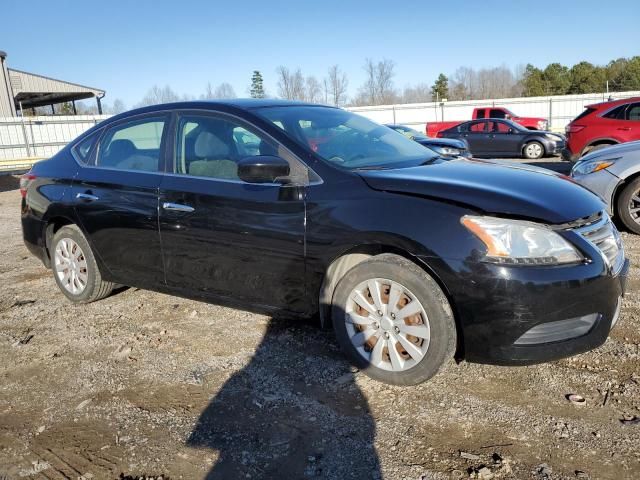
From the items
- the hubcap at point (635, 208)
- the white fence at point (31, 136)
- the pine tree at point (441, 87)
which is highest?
the pine tree at point (441, 87)

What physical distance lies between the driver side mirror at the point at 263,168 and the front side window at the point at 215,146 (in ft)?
0.56

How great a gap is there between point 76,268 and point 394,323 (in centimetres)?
299

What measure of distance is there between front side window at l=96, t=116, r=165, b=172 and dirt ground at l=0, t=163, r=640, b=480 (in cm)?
129

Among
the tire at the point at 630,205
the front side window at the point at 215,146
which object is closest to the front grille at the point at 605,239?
the front side window at the point at 215,146

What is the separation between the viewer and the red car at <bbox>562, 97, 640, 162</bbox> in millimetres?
9961

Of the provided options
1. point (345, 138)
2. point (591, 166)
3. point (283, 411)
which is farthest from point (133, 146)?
point (591, 166)

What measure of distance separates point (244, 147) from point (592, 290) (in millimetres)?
2280

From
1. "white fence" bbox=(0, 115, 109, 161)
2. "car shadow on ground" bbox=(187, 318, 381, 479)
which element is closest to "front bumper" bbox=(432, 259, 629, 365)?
"car shadow on ground" bbox=(187, 318, 381, 479)

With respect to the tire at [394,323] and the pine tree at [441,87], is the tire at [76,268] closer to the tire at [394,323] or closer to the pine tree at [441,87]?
the tire at [394,323]

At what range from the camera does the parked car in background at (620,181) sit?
579 cm

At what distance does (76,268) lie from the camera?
4496mm

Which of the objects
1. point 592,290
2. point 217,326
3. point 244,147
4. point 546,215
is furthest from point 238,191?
point 592,290

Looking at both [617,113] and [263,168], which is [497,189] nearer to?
[263,168]

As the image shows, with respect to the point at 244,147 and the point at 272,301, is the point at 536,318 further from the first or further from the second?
the point at 244,147
